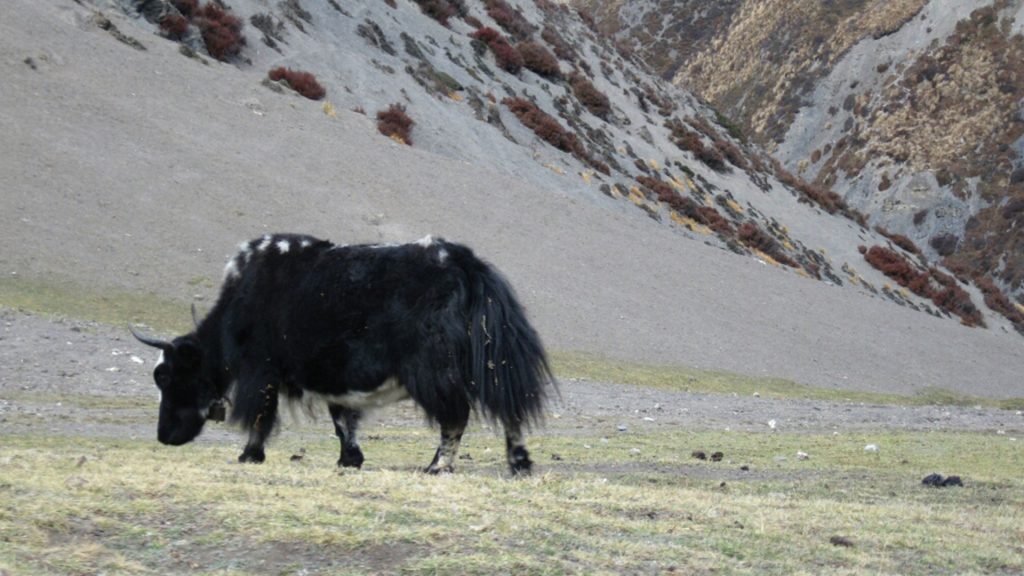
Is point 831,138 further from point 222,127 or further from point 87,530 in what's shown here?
point 87,530

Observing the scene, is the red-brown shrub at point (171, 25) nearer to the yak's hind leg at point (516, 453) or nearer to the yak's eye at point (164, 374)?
the yak's eye at point (164, 374)

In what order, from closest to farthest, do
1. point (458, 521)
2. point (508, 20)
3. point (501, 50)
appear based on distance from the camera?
1. point (458, 521)
2. point (501, 50)
3. point (508, 20)

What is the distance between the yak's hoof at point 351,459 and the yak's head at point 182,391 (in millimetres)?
1663

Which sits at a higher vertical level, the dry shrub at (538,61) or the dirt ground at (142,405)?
the dry shrub at (538,61)

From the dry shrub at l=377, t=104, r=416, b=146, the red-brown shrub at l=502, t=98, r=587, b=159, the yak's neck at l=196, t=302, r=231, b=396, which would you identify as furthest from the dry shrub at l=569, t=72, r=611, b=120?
the yak's neck at l=196, t=302, r=231, b=396

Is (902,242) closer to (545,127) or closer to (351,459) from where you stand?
(545,127)

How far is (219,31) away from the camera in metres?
49.2

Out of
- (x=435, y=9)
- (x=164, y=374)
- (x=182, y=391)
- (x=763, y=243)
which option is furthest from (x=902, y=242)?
(x=164, y=374)

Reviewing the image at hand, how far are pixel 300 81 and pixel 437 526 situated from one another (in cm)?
4362

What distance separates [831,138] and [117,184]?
73.7m

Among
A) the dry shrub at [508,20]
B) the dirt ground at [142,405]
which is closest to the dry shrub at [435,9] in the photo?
the dry shrub at [508,20]

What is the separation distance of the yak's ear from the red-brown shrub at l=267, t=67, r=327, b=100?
3760cm

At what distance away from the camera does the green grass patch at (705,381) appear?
31.5 metres

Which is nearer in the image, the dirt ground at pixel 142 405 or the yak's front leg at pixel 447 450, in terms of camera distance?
the yak's front leg at pixel 447 450
